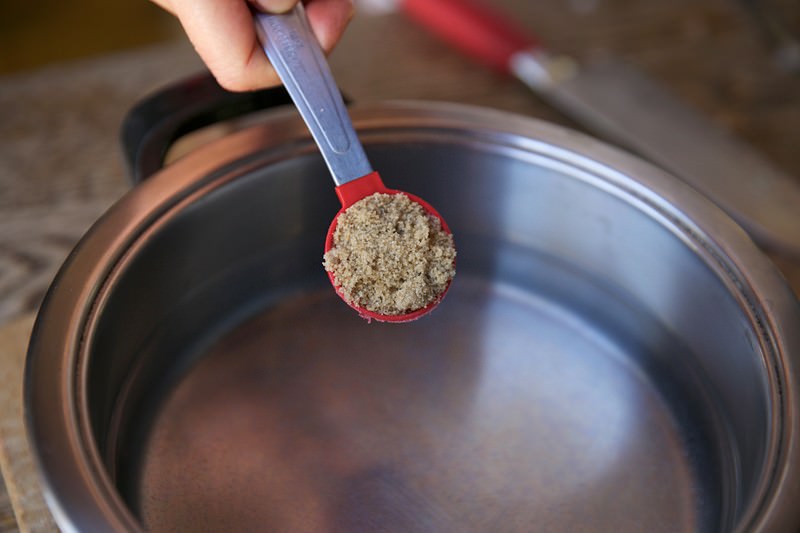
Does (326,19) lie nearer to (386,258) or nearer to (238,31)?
(238,31)

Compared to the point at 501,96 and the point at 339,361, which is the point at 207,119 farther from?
the point at 501,96

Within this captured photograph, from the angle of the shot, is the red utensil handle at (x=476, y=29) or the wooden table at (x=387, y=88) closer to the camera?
the wooden table at (x=387, y=88)

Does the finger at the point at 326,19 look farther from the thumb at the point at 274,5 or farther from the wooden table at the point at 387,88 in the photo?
the wooden table at the point at 387,88

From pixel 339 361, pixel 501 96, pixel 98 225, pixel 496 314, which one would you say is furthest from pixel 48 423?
pixel 501 96

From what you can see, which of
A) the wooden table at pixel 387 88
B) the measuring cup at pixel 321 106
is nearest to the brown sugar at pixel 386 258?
the measuring cup at pixel 321 106

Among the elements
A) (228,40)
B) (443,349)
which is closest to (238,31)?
(228,40)
